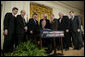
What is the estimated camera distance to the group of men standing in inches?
138

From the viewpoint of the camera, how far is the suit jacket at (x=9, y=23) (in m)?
3.50

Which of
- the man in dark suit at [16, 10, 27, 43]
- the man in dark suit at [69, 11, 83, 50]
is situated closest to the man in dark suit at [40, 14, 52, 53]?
the man in dark suit at [16, 10, 27, 43]

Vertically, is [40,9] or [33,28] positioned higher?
[40,9]

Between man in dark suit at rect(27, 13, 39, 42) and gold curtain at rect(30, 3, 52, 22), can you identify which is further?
gold curtain at rect(30, 3, 52, 22)

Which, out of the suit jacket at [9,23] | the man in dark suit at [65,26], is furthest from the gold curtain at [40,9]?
the suit jacket at [9,23]

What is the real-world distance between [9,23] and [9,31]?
0.23m

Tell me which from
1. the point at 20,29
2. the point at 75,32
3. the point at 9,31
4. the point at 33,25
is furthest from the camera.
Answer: the point at 75,32

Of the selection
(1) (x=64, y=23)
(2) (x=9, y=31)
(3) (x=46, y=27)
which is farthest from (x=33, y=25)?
(1) (x=64, y=23)

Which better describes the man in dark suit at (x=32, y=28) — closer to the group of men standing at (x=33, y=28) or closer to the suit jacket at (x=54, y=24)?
the group of men standing at (x=33, y=28)

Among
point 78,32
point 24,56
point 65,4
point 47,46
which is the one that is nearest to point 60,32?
point 47,46

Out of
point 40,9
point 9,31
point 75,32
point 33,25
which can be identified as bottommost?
point 75,32

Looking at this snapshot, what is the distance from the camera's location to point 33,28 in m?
3.88

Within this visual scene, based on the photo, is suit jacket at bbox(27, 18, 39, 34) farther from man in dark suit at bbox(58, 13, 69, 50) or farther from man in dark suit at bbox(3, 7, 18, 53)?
man in dark suit at bbox(58, 13, 69, 50)

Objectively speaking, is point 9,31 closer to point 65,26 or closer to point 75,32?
point 65,26
